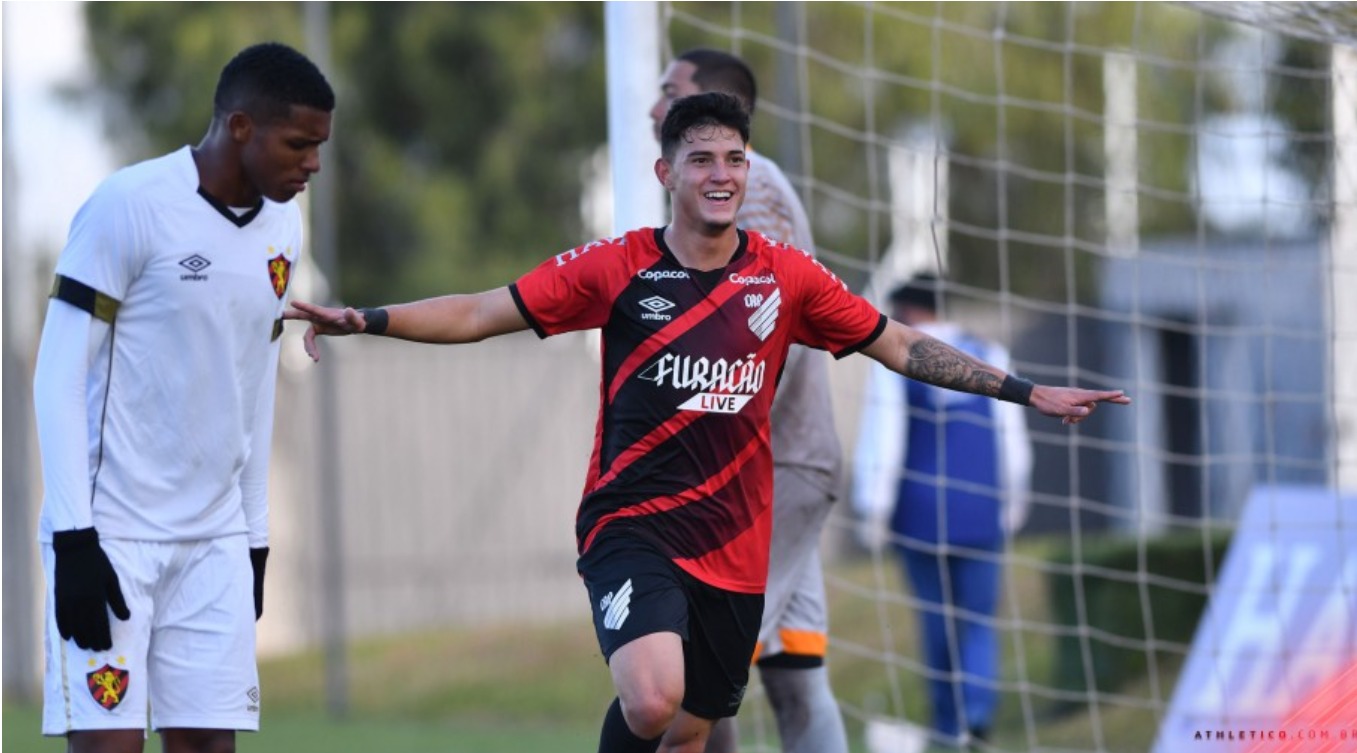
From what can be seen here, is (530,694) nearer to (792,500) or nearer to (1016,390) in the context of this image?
(792,500)

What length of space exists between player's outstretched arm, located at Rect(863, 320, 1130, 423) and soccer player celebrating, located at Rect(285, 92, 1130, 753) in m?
0.01

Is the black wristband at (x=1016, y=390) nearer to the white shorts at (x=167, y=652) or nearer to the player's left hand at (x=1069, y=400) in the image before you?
the player's left hand at (x=1069, y=400)

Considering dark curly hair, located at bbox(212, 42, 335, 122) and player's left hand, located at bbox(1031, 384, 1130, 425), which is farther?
player's left hand, located at bbox(1031, 384, 1130, 425)

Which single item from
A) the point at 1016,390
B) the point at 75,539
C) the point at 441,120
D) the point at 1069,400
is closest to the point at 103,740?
the point at 75,539

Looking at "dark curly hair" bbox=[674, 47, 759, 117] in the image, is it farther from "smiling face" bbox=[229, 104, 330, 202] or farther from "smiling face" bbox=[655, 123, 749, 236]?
"smiling face" bbox=[229, 104, 330, 202]

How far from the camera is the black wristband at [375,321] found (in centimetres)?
490

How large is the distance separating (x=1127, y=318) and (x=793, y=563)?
2610mm

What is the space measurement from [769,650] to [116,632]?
2090 millimetres

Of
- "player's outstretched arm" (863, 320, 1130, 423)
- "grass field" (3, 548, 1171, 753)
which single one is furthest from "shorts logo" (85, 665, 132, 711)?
"grass field" (3, 548, 1171, 753)

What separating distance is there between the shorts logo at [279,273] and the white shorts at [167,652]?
677 mm

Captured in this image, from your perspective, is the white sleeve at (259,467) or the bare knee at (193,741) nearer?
the bare knee at (193,741)

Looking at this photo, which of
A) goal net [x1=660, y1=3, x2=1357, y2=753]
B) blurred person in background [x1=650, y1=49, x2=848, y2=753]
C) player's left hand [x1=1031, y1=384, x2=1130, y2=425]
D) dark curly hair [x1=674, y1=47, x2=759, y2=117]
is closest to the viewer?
player's left hand [x1=1031, y1=384, x2=1130, y2=425]

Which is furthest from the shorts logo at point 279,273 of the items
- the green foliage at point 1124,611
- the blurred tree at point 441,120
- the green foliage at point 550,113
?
the blurred tree at point 441,120

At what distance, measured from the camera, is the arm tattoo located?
5.39m
